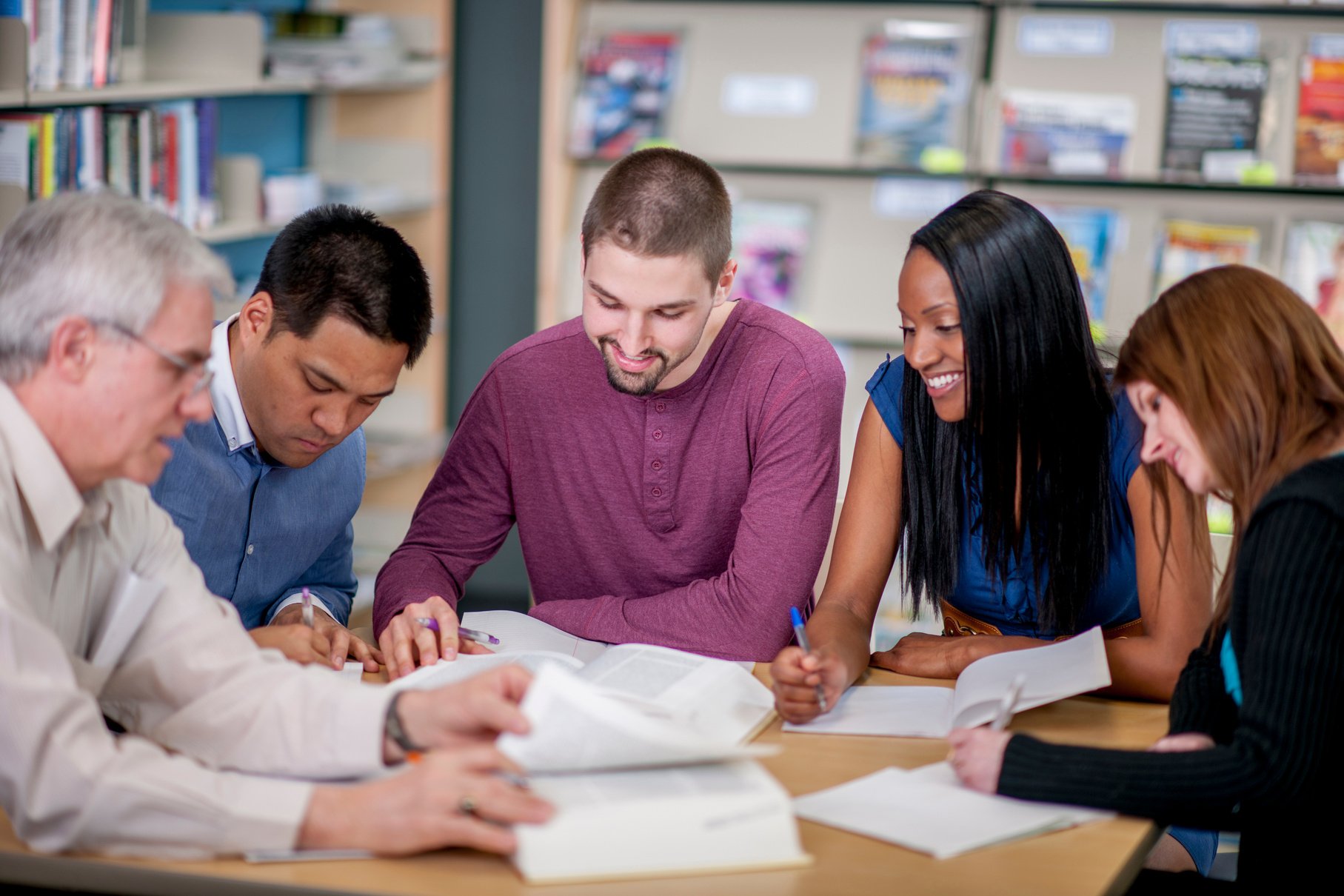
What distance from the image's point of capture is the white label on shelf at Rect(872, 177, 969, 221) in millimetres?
3857

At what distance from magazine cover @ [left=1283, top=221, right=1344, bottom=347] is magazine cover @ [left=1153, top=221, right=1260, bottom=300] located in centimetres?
10

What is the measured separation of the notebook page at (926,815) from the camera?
1.31 meters

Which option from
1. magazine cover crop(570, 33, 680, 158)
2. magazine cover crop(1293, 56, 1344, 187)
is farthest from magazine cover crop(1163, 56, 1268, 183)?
magazine cover crop(570, 33, 680, 158)

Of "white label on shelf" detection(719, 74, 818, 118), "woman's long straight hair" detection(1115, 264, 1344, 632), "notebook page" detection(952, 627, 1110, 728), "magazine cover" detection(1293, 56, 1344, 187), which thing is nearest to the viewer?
"woman's long straight hair" detection(1115, 264, 1344, 632)

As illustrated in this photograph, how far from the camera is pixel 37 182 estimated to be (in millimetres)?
2771

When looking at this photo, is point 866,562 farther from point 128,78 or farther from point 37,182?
point 128,78

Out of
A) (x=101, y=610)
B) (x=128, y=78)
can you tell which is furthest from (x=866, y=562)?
(x=128, y=78)

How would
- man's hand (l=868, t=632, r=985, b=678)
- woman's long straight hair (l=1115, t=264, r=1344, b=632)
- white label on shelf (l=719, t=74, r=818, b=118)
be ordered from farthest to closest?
white label on shelf (l=719, t=74, r=818, b=118)
man's hand (l=868, t=632, r=985, b=678)
woman's long straight hair (l=1115, t=264, r=1344, b=632)

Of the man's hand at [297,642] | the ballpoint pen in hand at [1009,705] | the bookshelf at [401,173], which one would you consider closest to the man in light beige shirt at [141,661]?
the man's hand at [297,642]

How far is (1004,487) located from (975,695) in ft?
1.40

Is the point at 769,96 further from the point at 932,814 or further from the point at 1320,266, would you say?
the point at 932,814

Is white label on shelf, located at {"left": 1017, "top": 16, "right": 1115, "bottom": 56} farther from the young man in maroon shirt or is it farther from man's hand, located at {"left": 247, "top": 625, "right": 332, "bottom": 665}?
man's hand, located at {"left": 247, "top": 625, "right": 332, "bottom": 665}

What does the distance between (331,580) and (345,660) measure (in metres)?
0.43

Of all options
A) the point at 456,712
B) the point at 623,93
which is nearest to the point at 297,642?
the point at 456,712
